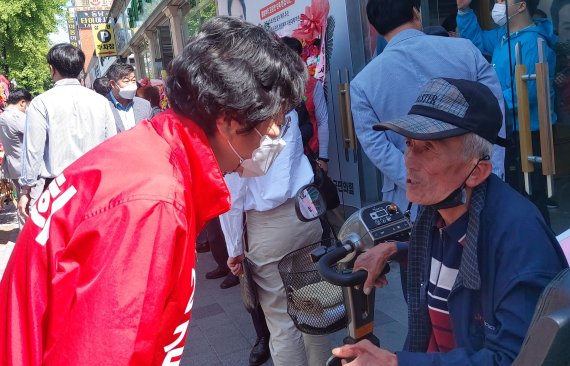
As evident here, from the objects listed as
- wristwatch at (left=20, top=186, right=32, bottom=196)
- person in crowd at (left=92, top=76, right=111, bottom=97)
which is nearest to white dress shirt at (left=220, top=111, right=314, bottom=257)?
wristwatch at (left=20, top=186, right=32, bottom=196)

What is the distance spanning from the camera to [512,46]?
3.90m

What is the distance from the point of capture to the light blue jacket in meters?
2.94

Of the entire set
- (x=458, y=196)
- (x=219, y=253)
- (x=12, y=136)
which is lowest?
(x=219, y=253)

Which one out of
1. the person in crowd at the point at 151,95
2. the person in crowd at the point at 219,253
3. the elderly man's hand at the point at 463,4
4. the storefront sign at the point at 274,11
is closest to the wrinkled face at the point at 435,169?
the elderly man's hand at the point at 463,4

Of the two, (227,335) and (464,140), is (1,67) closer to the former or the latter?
(227,335)

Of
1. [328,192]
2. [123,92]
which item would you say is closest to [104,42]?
[123,92]

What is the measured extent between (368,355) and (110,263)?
726 millimetres

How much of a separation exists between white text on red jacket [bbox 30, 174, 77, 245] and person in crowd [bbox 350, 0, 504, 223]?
199 cm

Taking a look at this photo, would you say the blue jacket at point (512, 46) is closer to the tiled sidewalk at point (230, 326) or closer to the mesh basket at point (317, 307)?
the tiled sidewalk at point (230, 326)

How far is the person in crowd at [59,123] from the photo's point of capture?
4555 millimetres

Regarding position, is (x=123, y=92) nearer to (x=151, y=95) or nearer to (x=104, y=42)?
(x=151, y=95)

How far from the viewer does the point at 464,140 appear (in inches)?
64.2

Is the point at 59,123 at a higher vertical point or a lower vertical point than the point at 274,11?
lower

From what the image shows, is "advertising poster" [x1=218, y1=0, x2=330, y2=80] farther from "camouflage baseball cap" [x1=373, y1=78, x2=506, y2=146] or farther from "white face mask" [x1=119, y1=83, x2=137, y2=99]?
"camouflage baseball cap" [x1=373, y1=78, x2=506, y2=146]
